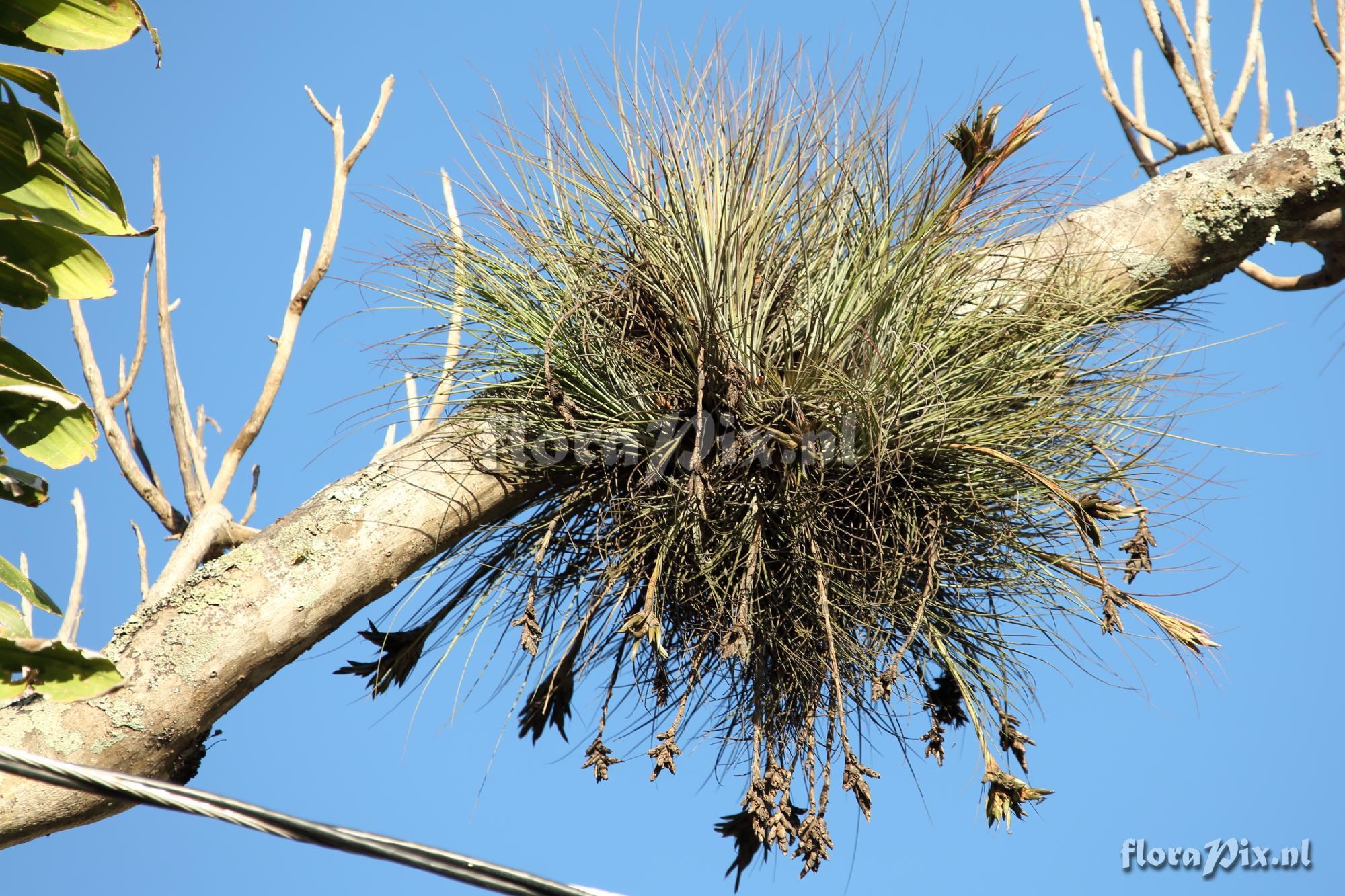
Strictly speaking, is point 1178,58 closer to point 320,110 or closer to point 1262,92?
point 1262,92

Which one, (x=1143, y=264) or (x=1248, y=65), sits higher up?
(x=1248, y=65)

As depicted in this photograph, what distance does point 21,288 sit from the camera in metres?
1.67

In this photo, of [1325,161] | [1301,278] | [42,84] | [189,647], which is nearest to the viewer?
[42,84]

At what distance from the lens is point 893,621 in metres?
1.97

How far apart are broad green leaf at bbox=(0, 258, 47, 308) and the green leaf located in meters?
0.08

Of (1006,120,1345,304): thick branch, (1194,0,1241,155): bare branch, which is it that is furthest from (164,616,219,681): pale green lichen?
(1194,0,1241,155): bare branch

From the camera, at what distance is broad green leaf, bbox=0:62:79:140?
1583mm

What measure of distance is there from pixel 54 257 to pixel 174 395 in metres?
0.70

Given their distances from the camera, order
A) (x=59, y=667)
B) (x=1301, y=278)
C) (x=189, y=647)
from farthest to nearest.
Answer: (x=1301, y=278) < (x=189, y=647) < (x=59, y=667)

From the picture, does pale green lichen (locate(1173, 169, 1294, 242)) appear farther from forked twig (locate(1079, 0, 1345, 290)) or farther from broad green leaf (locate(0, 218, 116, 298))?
broad green leaf (locate(0, 218, 116, 298))

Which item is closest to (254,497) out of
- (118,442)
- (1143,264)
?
(118,442)

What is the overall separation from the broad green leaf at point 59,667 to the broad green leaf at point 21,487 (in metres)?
0.29

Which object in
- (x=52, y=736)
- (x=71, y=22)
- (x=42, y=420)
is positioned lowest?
(x=52, y=736)

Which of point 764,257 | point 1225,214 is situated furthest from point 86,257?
point 1225,214
